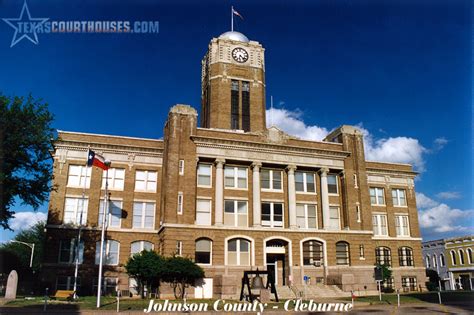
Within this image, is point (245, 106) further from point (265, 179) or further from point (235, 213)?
point (235, 213)

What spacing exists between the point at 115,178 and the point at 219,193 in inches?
440

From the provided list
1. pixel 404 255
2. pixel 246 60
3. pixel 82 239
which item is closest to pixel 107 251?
pixel 82 239

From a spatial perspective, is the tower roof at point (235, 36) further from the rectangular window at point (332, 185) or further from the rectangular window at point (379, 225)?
the rectangular window at point (379, 225)

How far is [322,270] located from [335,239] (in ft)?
11.6

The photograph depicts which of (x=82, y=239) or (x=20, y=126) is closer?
(x=20, y=126)

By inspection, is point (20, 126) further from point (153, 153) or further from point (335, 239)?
point (335, 239)

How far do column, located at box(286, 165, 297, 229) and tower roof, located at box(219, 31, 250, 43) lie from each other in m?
23.3

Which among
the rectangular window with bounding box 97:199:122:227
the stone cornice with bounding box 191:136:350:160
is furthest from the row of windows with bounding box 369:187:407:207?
the rectangular window with bounding box 97:199:122:227

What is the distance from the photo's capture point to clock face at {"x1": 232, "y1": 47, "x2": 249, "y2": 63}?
57875 mm

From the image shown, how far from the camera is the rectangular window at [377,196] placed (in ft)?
175

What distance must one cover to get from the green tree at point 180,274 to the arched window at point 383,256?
78.7 feet

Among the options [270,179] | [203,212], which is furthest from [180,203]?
[270,179]

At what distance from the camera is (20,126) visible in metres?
32.4

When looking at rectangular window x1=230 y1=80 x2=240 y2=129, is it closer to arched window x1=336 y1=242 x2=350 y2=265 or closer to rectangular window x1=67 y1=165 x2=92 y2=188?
rectangular window x1=67 y1=165 x2=92 y2=188
